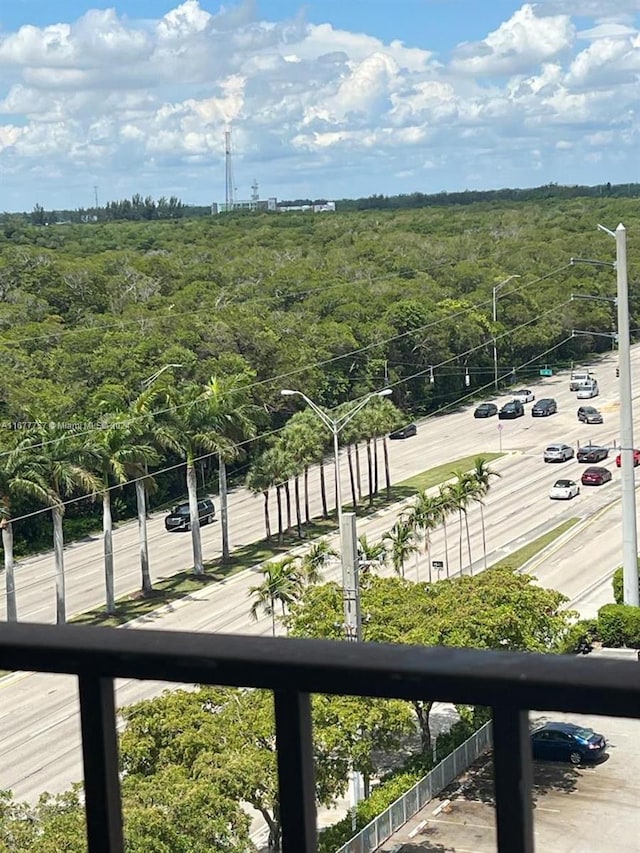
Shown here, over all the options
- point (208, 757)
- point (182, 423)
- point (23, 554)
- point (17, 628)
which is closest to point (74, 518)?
point (23, 554)

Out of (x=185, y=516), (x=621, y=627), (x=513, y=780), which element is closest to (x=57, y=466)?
(x=185, y=516)

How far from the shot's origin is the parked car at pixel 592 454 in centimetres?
5109

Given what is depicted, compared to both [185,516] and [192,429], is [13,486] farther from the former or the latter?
[185,516]

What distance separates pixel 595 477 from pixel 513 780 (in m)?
46.7

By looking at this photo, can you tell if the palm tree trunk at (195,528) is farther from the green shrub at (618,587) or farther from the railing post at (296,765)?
the railing post at (296,765)

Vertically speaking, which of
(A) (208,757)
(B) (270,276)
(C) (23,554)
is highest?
(B) (270,276)

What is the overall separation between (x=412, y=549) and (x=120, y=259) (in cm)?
4826

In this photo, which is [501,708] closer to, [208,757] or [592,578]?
[208,757]

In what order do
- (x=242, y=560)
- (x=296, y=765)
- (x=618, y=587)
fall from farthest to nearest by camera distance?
(x=242, y=560) < (x=618, y=587) < (x=296, y=765)

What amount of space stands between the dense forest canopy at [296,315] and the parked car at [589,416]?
4066 millimetres

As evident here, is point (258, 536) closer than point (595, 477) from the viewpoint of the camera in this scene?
Yes

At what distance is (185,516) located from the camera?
45.3 m

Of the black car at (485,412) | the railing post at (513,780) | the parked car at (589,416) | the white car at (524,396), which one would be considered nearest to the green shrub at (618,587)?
the railing post at (513,780)

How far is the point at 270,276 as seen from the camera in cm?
7756
